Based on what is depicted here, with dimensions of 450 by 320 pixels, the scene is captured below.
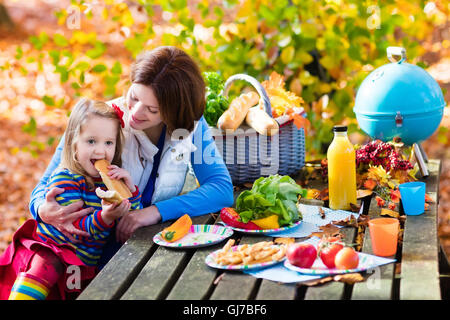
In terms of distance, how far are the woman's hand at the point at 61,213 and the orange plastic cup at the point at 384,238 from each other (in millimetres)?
1056

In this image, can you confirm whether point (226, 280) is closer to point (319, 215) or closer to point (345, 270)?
point (345, 270)

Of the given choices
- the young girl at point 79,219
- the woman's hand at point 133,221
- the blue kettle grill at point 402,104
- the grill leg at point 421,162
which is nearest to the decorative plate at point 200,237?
the woman's hand at point 133,221

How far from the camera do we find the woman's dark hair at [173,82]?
2.37m

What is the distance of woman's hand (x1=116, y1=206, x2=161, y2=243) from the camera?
7.59 ft

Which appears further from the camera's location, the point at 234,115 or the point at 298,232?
the point at 234,115

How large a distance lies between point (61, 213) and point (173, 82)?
2.17 ft

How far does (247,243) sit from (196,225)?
237mm

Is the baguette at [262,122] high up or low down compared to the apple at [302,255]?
up

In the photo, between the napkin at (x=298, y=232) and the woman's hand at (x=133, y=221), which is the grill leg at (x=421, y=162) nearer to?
the napkin at (x=298, y=232)

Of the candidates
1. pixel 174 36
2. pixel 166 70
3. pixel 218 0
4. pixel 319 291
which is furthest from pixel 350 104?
pixel 218 0

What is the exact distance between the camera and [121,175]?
2328mm

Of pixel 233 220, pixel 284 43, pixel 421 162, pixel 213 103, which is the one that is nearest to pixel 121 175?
pixel 233 220

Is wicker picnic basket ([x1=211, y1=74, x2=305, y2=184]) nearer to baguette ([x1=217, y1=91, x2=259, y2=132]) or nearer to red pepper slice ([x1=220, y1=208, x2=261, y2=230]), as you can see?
baguette ([x1=217, y1=91, x2=259, y2=132])
